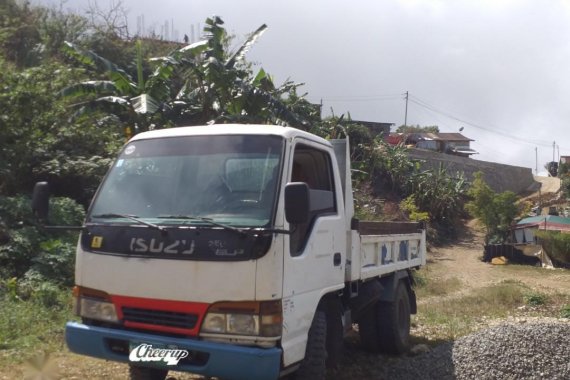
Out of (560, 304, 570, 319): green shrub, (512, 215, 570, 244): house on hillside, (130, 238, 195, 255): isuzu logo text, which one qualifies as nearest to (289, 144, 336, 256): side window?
(130, 238, 195, 255): isuzu logo text

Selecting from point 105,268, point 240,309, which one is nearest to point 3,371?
point 105,268

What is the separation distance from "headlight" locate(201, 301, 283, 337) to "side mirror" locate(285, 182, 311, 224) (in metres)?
0.60

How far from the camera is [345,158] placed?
6.08 metres

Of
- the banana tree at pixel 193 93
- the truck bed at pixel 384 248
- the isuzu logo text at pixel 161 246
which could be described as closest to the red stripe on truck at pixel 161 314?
the isuzu logo text at pixel 161 246

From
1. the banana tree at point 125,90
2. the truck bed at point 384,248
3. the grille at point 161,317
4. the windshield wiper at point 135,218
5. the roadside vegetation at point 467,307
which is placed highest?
the banana tree at point 125,90

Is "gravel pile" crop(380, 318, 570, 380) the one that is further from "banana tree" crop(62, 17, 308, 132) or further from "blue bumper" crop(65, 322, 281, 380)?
"banana tree" crop(62, 17, 308, 132)

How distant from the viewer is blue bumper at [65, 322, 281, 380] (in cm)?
417

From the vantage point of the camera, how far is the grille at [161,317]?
4395 mm

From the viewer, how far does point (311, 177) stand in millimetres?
5508

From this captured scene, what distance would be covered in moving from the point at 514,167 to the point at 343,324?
3796 cm

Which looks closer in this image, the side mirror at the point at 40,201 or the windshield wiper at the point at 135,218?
the windshield wiper at the point at 135,218

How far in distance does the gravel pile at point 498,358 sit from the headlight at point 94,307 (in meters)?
3.04

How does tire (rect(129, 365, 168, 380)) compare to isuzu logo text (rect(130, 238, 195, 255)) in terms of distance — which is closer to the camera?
isuzu logo text (rect(130, 238, 195, 255))

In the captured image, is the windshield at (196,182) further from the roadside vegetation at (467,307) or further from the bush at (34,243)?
the roadside vegetation at (467,307)
